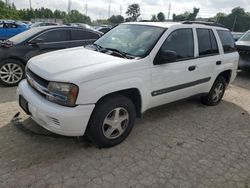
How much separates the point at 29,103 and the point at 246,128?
12.3ft

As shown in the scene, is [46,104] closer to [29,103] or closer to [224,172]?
[29,103]

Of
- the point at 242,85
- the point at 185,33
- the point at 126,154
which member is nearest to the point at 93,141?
the point at 126,154

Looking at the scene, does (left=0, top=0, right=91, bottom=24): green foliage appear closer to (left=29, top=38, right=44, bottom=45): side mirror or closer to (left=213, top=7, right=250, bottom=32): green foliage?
(left=29, top=38, right=44, bottom=45): side mirror

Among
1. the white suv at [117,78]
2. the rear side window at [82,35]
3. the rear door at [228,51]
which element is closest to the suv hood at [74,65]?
the white suv at [117,78]

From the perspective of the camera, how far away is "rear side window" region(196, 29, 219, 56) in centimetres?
439

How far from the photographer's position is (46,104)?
292cm

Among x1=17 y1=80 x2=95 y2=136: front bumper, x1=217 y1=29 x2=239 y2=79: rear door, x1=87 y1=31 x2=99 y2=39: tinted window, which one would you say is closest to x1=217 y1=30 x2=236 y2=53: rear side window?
x1=217 y1=29 x2=239 y2=79: rear door

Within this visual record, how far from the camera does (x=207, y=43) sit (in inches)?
180

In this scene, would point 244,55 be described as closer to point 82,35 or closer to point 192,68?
point 192,68

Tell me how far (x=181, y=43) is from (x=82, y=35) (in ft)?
12.6

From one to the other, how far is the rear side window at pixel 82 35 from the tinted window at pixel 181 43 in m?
3.75

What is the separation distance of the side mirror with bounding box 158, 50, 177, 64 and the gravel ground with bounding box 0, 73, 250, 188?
1.22m

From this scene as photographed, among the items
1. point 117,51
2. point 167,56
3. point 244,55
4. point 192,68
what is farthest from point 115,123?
point 244,55

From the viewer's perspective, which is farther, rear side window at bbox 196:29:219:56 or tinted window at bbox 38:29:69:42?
tinted window at bbox 38:29:69:42
